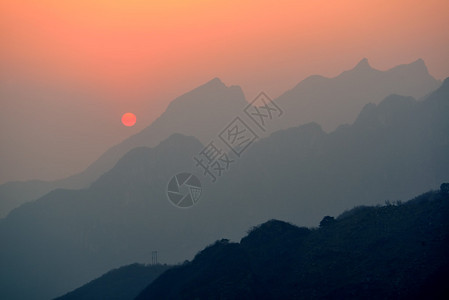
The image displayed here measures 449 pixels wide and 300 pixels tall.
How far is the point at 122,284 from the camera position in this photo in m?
70.9

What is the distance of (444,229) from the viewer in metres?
43.4

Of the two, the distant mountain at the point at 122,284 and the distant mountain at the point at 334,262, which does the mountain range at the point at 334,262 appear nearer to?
the distant mountain at the point at 334,262

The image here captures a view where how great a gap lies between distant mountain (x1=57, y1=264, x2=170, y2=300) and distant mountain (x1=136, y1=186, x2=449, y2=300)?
1491 centimetres

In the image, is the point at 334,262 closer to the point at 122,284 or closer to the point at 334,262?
the point at 334,262

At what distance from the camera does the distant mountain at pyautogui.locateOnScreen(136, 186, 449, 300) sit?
39.0m

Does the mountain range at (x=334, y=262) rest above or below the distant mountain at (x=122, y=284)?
below

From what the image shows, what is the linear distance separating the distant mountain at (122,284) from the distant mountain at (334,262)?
14.9 meters

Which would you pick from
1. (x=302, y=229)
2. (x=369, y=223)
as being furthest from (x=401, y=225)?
(x=302, y=229)

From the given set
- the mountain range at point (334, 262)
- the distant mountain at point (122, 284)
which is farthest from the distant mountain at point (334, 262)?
the distant mountain at point (122, 284)

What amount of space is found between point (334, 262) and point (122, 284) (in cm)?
3632

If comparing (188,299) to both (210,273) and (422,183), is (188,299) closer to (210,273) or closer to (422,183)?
(210,273)

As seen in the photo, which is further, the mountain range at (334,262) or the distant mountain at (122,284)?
the distant mountain at (122,284)

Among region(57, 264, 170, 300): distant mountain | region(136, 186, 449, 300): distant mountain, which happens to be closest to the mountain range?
region(136, 186, 449, 300): distant mountain

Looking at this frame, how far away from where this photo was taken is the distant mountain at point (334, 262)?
128ft
